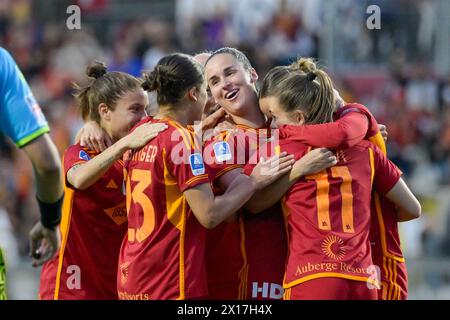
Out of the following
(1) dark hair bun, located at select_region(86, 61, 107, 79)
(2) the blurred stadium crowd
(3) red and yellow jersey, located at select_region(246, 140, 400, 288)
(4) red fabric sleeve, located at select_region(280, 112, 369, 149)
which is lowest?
(2) the blurred stadium crowd

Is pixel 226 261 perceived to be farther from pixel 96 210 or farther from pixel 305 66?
pixel 305 66

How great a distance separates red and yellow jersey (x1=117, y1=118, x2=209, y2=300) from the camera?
16.0ft

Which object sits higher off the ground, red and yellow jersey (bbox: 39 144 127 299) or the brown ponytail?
the brown ponytail

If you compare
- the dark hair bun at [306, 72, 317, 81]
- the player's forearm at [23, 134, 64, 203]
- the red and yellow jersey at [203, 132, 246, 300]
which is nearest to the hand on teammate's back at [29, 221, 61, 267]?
the player's forearm at [23, 134, 64, 203]

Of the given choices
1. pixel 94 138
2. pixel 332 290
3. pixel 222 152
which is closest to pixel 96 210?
pixel 94 138

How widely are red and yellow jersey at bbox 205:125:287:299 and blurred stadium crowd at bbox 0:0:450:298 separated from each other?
5.50 metres

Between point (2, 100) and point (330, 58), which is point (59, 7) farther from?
point (2, 100)

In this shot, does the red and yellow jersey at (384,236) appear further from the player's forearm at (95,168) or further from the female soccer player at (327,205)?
the player's forearm at (95,168)

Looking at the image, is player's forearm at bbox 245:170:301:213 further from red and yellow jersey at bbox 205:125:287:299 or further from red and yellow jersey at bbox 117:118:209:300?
red and yellow jersey at bbox 117:118:209:300

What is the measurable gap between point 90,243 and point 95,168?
2.42 ft

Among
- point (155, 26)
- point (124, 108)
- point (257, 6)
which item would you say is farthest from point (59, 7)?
point (124, 108)

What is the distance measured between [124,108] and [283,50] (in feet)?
29.1

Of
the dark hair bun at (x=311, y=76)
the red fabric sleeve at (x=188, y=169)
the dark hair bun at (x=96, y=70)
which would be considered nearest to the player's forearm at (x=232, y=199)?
the red fabric sleeve at (x=188, y=169)

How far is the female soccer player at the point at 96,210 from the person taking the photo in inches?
223
